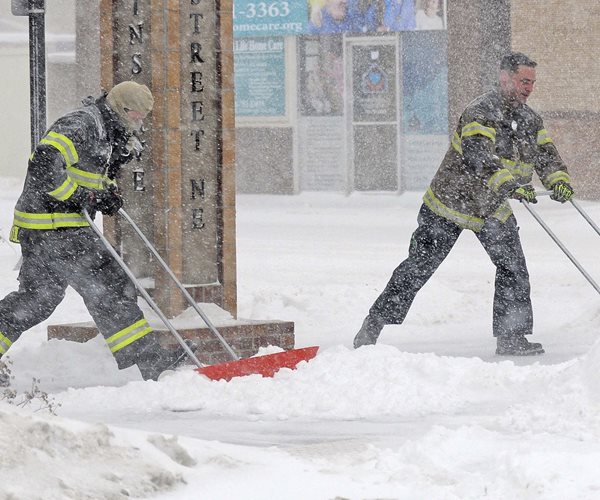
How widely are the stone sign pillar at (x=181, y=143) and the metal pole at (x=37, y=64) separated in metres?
3.88

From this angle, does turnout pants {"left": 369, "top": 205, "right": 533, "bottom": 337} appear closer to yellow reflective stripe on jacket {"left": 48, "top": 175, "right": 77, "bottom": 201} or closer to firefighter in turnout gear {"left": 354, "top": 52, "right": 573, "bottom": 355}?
firefighter in turnout gear {"left": 354, "top": 52, "right": 573, "bottom": 355}

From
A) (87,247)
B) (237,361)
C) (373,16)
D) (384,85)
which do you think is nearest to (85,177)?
(87,247)

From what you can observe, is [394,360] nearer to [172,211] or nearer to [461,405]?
[461,405]

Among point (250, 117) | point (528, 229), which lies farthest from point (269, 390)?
point (250, 117)

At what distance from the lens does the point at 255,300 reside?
1100cm

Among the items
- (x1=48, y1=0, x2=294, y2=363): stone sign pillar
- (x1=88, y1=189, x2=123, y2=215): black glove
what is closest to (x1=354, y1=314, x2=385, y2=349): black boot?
(x1=48, y1=0, x2=294, y2=363): stone sign pillar

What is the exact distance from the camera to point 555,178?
29.3ft

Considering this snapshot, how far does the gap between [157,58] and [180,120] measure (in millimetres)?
431

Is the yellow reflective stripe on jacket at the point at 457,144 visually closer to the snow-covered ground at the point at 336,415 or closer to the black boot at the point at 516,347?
the black boot at the point at 516,347

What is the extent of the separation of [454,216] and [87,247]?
238cm

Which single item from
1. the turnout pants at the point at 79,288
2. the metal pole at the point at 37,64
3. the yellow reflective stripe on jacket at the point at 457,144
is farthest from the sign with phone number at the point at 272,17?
the turnout pants at the point at 79,288

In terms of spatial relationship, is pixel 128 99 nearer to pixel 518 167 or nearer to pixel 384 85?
pixel 518 167

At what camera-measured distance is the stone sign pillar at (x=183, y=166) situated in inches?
335

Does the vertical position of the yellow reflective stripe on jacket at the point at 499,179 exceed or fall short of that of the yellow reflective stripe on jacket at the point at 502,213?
it exceeds it
